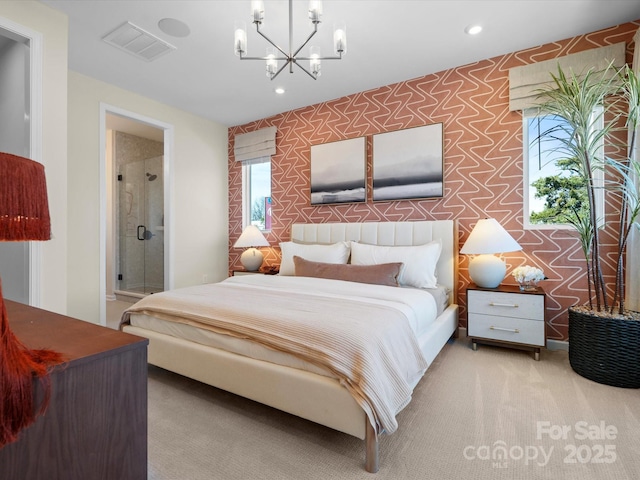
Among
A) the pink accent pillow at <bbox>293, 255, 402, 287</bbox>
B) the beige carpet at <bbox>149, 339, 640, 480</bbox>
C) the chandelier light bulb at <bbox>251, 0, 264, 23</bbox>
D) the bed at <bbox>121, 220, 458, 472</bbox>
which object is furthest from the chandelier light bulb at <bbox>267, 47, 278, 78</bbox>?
the beige carpet at <bbox>149, 339, 640, 480</bbox>

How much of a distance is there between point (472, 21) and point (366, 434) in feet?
9.75

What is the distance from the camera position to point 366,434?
136 cm

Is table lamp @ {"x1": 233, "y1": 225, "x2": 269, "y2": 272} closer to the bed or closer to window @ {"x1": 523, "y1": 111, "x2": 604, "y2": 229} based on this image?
the bed

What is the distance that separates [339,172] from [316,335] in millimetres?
2673

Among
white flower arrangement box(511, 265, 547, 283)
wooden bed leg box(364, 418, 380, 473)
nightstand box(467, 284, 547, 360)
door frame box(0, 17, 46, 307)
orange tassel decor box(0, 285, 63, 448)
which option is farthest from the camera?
white flower arrangement box(511, 265, 547, 283)

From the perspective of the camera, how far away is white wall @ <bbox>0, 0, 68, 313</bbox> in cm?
232

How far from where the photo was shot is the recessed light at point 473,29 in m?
2.53

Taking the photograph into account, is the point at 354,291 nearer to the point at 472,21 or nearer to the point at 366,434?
the point at 366,434

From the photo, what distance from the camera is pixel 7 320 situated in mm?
595

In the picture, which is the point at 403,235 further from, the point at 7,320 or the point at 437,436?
the point at 7,320

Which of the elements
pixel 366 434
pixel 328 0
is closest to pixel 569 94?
pixel 328 0

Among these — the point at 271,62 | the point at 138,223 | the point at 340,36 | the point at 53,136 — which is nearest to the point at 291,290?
the point at 271,62

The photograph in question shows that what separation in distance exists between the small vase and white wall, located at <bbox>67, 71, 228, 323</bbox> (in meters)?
3.90

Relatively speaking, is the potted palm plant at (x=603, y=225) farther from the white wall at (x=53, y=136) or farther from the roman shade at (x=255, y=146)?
the white wall at (x=53, y=136)
